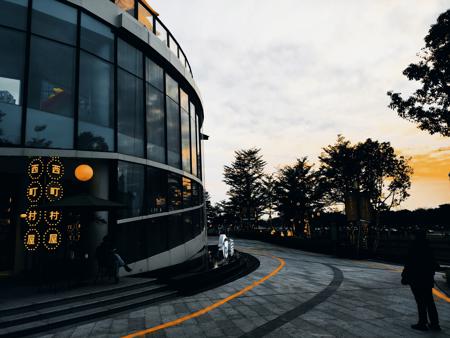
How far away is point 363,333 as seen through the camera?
221 inches

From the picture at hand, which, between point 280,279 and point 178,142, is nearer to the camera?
point 280,279

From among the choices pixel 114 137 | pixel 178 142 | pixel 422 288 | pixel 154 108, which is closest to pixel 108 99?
pixel 114 137

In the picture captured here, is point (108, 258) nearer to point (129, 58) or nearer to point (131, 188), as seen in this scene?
point (131, 188)

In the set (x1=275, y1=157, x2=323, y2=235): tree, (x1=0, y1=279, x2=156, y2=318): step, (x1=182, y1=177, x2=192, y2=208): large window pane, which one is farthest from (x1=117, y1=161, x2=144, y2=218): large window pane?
(x1=275, y1=157, x2=323, y2=235): tree

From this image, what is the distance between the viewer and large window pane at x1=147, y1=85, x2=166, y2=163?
1446 cm

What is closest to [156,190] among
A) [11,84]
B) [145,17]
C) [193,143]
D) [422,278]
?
[193,143]

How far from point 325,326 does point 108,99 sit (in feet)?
36.9

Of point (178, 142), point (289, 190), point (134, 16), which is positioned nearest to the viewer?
point (134, 16)

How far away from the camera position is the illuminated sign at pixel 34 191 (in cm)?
1025

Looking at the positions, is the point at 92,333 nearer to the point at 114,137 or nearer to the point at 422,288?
the point at 422,288

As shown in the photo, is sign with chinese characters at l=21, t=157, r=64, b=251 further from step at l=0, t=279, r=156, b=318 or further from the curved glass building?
step at l=0, t=279, r=156, b=318

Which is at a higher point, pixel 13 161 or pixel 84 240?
pixel 13 161

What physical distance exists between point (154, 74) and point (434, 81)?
1347cm

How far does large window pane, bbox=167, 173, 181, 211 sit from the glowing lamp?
5.06 metres
